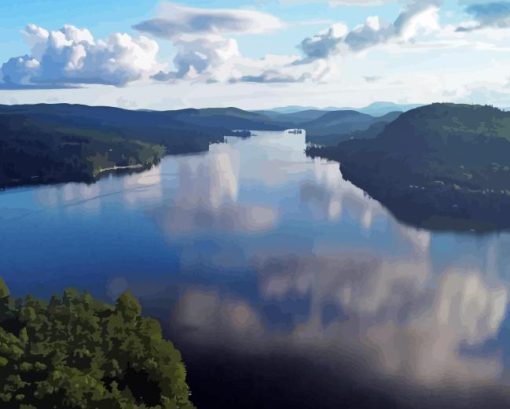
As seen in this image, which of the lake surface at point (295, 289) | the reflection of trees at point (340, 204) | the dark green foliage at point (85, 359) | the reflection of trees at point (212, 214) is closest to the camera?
the dark green foliage at point (85, 359)

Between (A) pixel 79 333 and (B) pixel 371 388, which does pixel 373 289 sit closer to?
(B) pixel 371 388

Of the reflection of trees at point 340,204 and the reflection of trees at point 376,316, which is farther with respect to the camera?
the reflection of trees at point 340,204

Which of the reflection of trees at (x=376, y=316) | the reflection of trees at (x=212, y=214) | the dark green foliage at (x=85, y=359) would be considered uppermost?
the dark green foliage at (x=85, y=359)

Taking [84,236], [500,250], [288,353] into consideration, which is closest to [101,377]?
[288,353]

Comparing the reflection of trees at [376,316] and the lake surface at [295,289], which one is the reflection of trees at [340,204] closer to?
the lake surface at [295,289]

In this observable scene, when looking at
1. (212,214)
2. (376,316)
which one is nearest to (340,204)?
(212,214)

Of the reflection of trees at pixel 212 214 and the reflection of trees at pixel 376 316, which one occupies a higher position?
the reflection of trees at pixel 212 214

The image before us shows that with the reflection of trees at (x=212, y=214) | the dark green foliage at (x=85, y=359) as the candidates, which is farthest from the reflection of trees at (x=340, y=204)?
the dark green foliage at (x=85, y=359)
